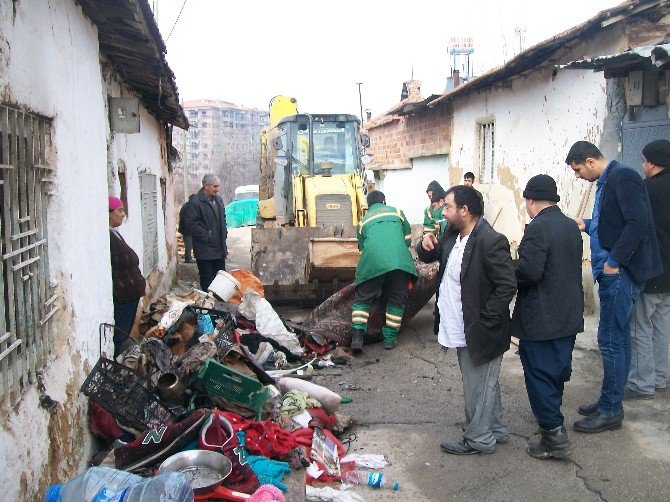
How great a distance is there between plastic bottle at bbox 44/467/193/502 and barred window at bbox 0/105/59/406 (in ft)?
1.63

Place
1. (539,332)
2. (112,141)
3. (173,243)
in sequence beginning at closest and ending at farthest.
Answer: (539,332), (112,141), (173,243)

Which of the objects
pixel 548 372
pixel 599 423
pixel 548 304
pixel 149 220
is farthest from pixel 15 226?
pixel 149 220

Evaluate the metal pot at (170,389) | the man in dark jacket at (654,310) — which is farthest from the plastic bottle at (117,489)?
the man in dark jacket at (654,310)

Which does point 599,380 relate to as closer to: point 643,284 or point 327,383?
point 643,284

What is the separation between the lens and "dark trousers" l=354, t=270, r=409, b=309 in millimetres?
6852

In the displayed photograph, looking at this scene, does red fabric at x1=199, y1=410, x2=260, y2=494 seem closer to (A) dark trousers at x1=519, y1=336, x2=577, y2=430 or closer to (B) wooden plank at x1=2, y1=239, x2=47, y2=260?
(B) wooden plank at x1=2, y1=239, x2=47, y2=260

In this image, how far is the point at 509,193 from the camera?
10469 mm

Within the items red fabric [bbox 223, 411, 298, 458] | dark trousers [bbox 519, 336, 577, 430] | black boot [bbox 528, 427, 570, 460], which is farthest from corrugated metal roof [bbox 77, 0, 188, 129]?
black boot [bbox 528, 427, 570, 460]

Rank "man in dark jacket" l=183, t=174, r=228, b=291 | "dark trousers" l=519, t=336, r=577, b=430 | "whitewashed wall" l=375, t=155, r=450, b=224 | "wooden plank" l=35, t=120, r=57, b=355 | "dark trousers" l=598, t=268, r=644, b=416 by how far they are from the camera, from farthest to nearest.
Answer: "whitewashed wall" l=375, t=155, r=450, b=224 < "man in dark jacket" l=183, t=174, r=228, b=291 < "dark trousers" l=598, t=268, r=644, b=416 < "dark trousers" l=519, t=336, r=577, b=430 < "wooden plank" l=35, t=120, r=57, b=355

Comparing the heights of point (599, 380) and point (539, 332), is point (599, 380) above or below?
below

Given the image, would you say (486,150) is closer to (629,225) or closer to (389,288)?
(389,288)

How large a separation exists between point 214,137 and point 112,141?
2799 inches

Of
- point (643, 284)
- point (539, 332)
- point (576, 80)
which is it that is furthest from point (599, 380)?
point (576, 80)

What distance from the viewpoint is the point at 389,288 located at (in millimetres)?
6973
